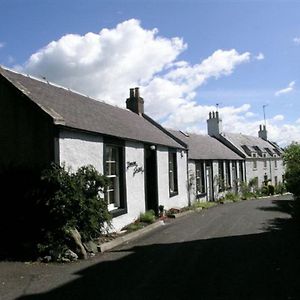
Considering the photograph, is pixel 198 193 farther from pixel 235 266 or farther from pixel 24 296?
pixel 24 296

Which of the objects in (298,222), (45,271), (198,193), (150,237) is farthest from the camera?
(198,193)

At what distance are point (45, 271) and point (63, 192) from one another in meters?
2.30

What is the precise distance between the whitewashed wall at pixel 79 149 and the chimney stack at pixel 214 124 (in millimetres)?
35652

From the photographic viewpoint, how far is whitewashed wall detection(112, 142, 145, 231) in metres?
16.3

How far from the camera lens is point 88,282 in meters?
8.42

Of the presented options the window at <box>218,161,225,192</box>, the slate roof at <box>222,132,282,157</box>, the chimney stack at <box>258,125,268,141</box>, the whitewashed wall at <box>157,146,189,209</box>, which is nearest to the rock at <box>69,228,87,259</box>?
the whitewashed wall at <box>157,146,189,209</box>

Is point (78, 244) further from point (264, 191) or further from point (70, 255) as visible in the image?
point (264, 191)

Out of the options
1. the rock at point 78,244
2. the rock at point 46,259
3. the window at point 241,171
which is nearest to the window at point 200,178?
the window at point 241,171

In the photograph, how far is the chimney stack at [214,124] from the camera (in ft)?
161

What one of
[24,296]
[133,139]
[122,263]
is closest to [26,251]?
[122,263]

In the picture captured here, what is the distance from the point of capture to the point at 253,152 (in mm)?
50312

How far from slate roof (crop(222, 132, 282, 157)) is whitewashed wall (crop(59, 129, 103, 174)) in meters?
34.7

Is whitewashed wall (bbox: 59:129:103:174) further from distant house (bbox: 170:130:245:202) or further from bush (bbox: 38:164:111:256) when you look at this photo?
distant house (bbox: 170:130:245:202)

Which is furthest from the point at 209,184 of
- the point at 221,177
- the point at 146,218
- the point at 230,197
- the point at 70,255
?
the point at 70,255
